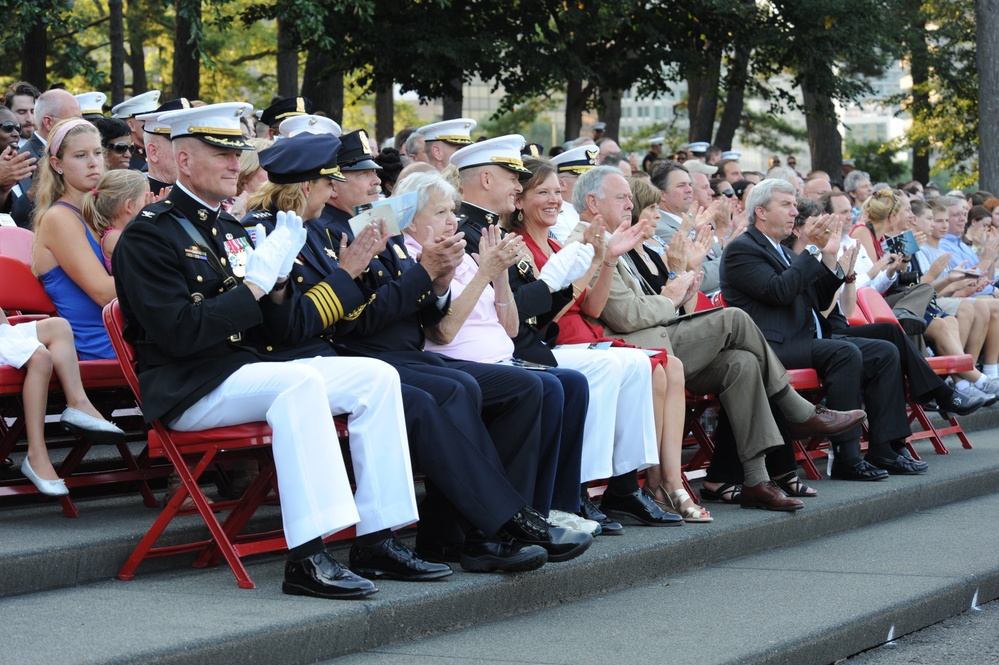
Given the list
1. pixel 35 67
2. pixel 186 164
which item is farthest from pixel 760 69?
pixel 186 164

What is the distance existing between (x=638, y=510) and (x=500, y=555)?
1.48m

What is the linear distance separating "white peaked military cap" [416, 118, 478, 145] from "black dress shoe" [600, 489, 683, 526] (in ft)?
10.8

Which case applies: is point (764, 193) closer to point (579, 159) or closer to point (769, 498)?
point (579, 159)

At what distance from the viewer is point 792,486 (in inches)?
301

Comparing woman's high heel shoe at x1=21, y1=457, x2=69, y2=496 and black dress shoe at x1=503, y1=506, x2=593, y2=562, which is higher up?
woman's high heel shoe at x1=21, y1=457, x2=69, y2=496

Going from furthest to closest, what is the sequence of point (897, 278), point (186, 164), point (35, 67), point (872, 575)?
point (35, 67)
point (897, 278)
point (872, 575)
point (186, 164)

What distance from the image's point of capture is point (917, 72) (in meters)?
30.0

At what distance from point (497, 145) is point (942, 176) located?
51751 mm

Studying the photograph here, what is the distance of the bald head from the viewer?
855cm

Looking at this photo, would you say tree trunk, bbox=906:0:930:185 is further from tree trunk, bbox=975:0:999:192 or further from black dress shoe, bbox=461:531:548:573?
black dress shoe, bbox=461:531:548:573

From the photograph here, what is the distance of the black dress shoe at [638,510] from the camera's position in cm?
657

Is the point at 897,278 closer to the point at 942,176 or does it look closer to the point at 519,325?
the point at 519,325

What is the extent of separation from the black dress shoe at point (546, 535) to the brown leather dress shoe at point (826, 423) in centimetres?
256

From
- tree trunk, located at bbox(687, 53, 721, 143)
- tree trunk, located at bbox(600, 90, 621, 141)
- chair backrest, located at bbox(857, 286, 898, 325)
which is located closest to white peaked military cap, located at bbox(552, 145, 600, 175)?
chair backrest, located at bbox(857, 286, 898, 325)
